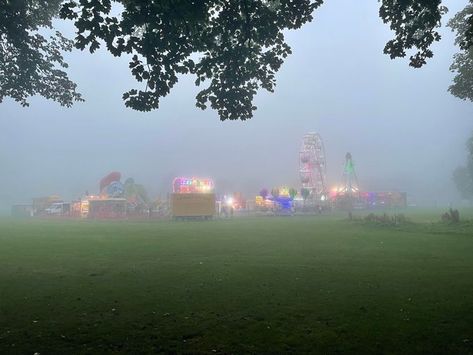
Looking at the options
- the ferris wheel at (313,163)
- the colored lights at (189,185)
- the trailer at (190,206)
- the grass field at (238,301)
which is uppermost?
the ferris wheel at (313,163)

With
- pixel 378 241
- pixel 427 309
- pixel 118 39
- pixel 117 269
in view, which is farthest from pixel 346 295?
pixel 378 241

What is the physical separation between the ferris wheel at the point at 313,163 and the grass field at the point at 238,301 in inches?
2235

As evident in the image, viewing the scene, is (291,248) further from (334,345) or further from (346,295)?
(334,345)

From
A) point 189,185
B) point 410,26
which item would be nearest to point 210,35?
point 410,26

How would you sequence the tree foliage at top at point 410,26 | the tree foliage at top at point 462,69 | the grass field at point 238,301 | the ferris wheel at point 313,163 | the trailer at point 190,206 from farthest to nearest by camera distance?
the ferris wheel at point 313,163 → the trailer at point 190,206 → the tree foliage at top at point 462,69 → the tree foliage at top at point 410,26 → the grass field at point 238,301

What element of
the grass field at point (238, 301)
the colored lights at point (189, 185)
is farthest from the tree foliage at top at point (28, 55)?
the colored lights at point (189, 185)

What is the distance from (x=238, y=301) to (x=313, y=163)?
220 feet

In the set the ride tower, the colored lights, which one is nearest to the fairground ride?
the ride tower

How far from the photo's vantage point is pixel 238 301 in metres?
9.02

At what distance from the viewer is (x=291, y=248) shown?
1834cm

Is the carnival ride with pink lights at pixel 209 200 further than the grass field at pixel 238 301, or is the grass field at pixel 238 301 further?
the carnival ride with pink lights at pixel 209 200

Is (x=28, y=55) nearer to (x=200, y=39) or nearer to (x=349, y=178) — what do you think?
(x=200, y=39)

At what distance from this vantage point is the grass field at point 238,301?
6.41 meters

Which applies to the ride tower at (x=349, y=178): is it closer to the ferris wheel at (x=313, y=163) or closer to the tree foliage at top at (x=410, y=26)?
the ferris wheel at (x=313, y=163)
